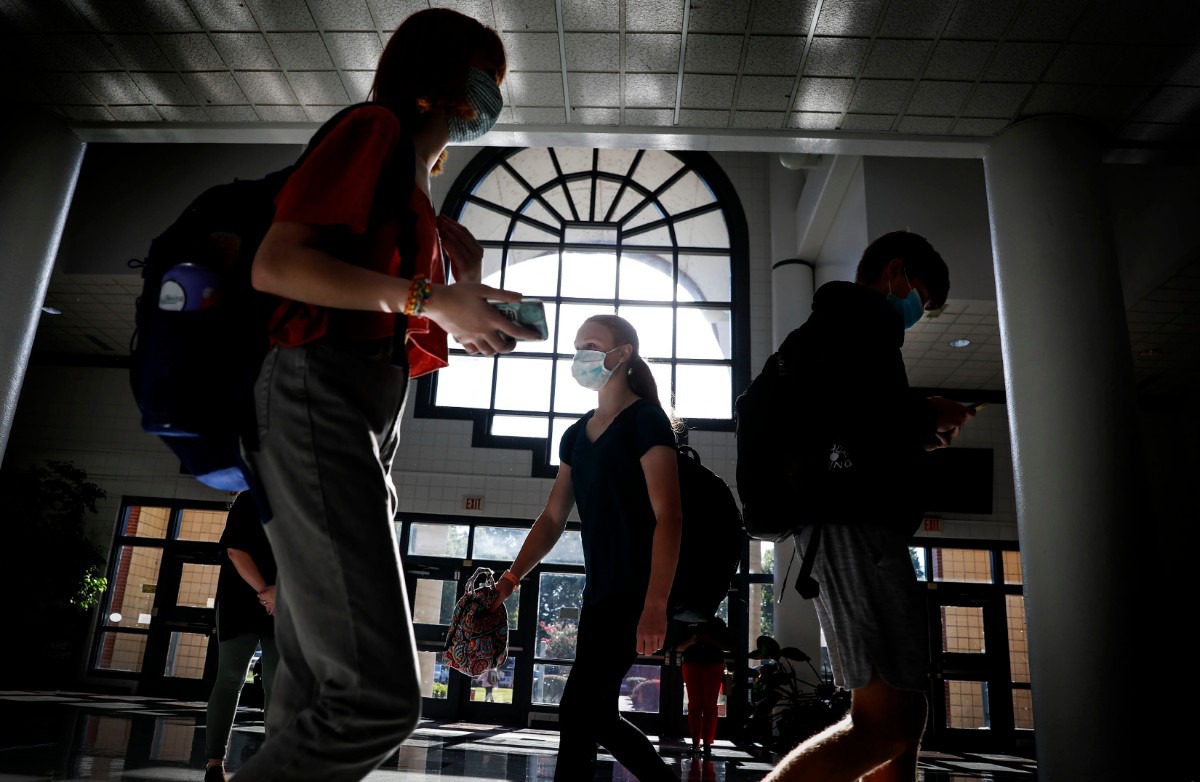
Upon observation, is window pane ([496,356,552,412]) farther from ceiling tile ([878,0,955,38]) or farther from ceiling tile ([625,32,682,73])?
ceiling tile ([878,0,955,38])

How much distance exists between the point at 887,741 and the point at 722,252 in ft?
33.6

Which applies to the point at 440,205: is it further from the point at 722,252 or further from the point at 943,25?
the point at 943,25

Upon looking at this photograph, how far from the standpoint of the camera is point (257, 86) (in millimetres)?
4270

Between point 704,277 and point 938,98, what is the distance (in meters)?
7.20

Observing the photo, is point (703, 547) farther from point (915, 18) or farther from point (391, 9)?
point (391, 9)

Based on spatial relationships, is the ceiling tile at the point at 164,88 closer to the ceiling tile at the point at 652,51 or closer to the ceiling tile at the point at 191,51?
the ceiling tile at the point at 191,51

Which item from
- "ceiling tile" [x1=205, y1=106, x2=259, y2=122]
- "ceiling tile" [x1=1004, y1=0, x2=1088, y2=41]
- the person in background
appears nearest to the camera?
the person in background

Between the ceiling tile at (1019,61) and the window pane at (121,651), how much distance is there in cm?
1138

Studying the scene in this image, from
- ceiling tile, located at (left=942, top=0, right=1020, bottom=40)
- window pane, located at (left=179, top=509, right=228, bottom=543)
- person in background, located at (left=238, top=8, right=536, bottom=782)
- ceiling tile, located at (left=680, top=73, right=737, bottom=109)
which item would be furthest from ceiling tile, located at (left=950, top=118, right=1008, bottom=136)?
window pane, located at (left=179, top=509, right=228, bottom=543)

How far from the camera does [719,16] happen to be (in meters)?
3.70

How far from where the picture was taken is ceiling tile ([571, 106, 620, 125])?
4.35 meters

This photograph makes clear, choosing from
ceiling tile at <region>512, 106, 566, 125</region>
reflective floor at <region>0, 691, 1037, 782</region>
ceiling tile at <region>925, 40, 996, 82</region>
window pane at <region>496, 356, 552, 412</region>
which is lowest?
reflective floor at <region>0, 691, 1037, 782</region>

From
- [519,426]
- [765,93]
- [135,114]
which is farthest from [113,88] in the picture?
[519,426]

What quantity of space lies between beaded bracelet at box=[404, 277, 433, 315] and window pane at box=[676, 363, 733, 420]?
32.0 ft
